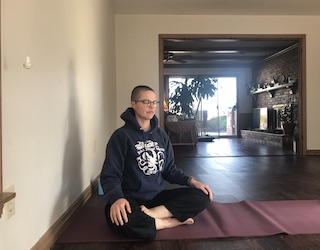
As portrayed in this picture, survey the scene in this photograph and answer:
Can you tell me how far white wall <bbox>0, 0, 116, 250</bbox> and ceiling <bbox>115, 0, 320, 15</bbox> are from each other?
2.28 meters

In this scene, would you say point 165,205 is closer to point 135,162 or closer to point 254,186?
point 135,162

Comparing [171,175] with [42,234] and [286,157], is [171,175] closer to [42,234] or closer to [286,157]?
[42,234]

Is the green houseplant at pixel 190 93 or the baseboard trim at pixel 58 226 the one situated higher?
the green houseplant at pixel 190 93

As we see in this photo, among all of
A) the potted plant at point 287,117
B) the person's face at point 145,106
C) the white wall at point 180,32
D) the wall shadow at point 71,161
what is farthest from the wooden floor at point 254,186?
the potted plant at point 287,117

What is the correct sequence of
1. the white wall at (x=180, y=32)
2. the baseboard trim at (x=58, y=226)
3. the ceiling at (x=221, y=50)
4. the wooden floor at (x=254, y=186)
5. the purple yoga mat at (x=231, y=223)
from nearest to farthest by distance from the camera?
1. the baseboard trim at (x=58, y=226)
2. the wooden floor at (x=254, y=186)
3. the purple yoga mat at (x=231, y=223)
4. the white wall at (x=180, y=32)
5. the ceiling at (x=221, y=50)

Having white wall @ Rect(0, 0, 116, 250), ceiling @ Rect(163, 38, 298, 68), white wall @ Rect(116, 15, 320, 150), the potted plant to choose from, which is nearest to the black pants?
white wall @ Rect(0, 0, 116, 250)

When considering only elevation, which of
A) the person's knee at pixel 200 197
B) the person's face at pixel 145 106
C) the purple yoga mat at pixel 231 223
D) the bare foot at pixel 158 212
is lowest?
the purple yoga mat at pixel 231 223

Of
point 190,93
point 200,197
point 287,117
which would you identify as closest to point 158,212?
point 200,197

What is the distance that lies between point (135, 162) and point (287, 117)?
6.78 metres

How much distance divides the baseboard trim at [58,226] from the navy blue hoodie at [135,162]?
1.12 feet

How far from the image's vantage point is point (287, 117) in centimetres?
765

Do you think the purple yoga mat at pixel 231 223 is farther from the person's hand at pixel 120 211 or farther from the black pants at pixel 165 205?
the person's hand at pixel 120 211

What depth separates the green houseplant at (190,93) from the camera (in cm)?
866

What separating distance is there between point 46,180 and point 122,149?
Result: 17.2 inches
